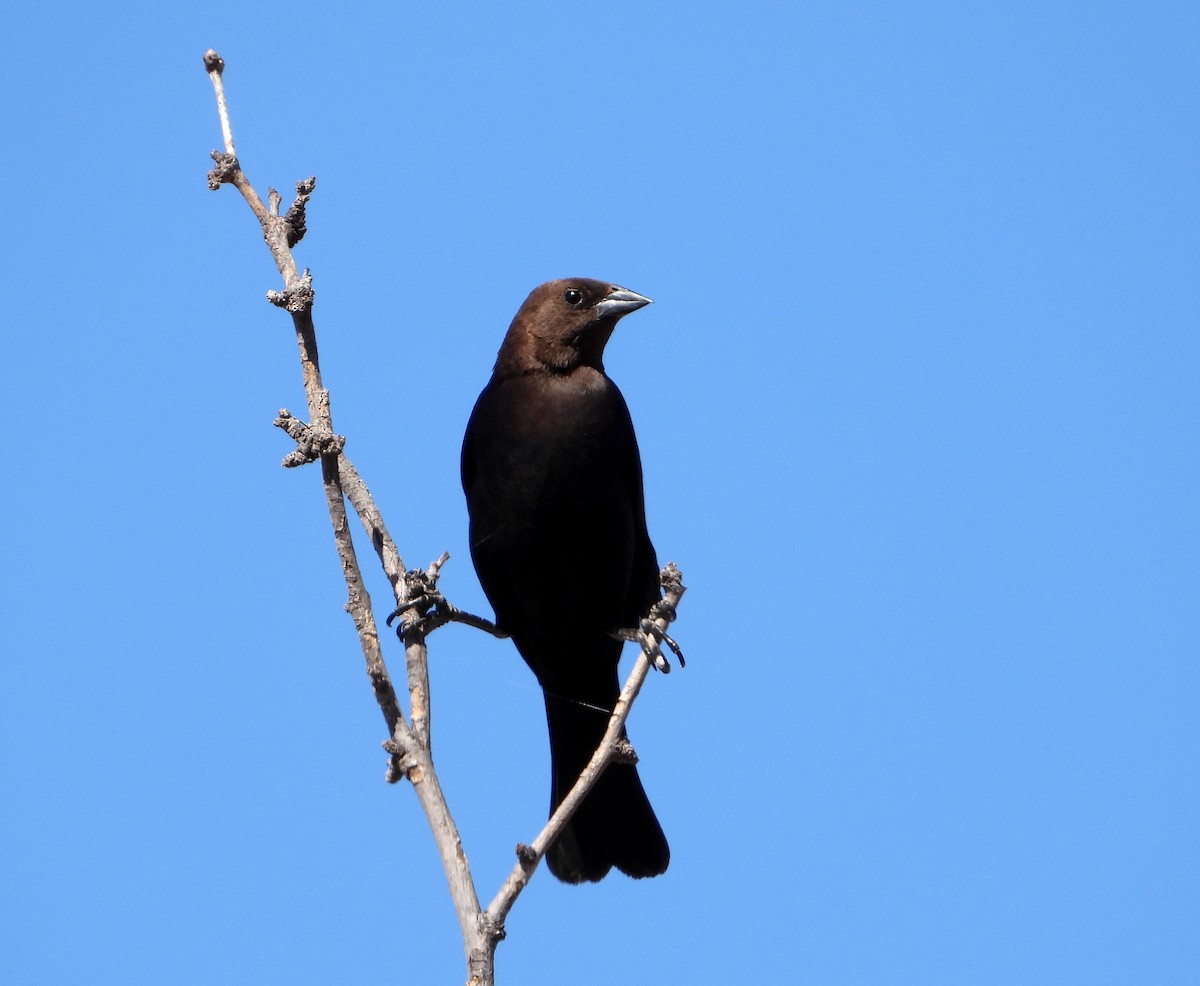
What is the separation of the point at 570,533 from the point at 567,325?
81cm

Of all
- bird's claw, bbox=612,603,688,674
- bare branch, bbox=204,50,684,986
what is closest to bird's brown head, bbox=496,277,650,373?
bird's claw, bbox=612,603,688,674

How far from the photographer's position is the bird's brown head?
17.4 ft

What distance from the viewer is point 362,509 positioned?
12.0ft

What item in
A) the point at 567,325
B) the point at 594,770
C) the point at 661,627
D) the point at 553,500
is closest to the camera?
the point at 594,770

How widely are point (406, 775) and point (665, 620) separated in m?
1.09

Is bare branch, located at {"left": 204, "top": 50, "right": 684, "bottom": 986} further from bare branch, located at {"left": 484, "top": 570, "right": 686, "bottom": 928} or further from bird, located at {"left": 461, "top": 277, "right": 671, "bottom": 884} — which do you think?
bird, located at {"left": 461, "top": 277, "right": 671, "bottom": 884}

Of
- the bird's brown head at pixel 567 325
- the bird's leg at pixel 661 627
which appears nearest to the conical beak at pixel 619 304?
the bird's brown head at pixel 567 325

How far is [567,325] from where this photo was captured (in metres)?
5.35

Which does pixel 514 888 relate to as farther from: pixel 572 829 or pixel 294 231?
pixel 572 829

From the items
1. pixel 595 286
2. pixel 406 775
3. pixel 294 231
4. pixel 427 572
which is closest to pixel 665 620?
pixel 427 572

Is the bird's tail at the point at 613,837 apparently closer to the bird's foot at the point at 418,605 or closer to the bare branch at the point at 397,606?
the bird's foot at the point at 418,605

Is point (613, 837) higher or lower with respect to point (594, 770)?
higher

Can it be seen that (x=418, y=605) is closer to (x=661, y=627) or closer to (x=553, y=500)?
(x=661, y=627)

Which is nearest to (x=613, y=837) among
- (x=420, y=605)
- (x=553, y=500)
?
(x=553, y=500)
